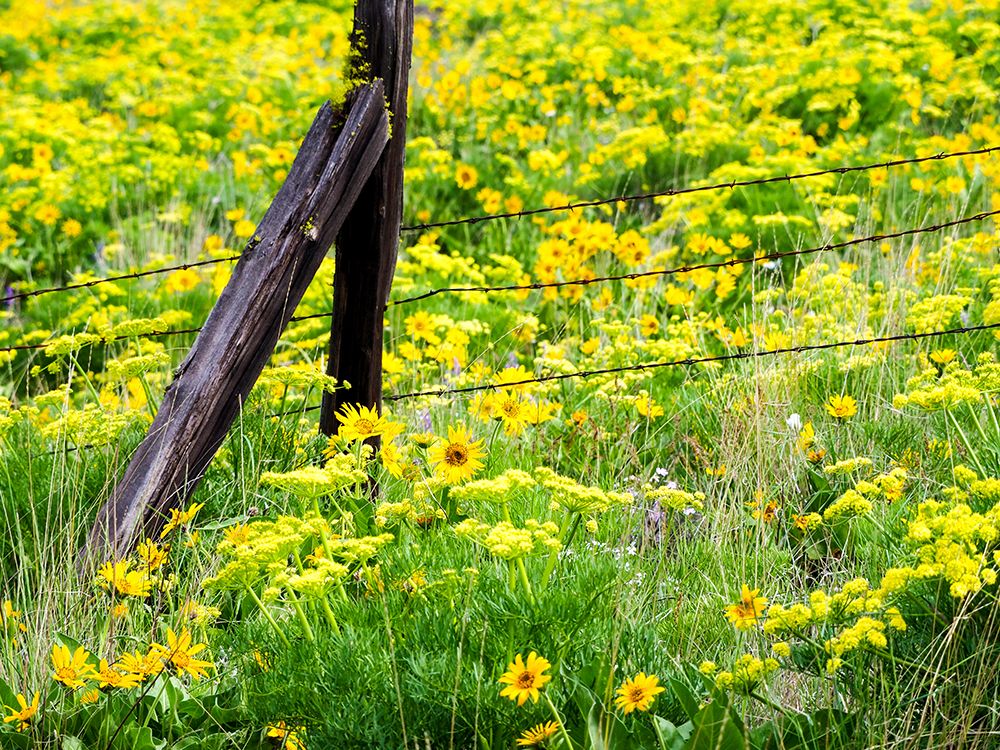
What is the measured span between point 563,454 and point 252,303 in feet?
4.60

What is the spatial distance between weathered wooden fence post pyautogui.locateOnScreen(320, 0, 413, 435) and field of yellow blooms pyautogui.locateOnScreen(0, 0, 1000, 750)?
14cm

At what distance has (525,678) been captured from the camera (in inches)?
89.0

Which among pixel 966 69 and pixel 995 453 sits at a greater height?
pixel 966 69

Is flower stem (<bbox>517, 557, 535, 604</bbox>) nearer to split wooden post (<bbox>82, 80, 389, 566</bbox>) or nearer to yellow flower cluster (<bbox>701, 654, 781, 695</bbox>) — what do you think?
yellow flower cluster (<bbox>701, 654, 781, 695</bbox>)

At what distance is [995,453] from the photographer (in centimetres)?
333

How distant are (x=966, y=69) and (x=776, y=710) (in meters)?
6.43

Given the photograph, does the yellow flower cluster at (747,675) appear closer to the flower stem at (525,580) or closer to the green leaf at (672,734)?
the green leaf at (672,734)

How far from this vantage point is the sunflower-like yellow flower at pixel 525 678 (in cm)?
222

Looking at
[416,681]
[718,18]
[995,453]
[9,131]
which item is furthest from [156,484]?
[718,18]

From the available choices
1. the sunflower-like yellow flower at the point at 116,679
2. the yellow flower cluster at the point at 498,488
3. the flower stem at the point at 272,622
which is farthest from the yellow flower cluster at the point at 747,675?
the sunflower-like yellow flower at the point at 116,679

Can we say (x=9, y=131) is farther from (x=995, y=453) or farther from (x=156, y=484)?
(x=995, y=453)

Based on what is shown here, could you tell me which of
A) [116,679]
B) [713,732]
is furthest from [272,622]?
[713,732]

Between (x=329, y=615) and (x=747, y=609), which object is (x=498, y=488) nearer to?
(x=329, y=615)

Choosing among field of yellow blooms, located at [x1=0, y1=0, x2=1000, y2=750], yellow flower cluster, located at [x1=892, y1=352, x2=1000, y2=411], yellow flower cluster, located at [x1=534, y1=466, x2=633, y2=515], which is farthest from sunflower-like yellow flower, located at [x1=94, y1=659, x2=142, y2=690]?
yellow flower cluster, located at [x1=892, y1=352, x2=1000, y2=411]
